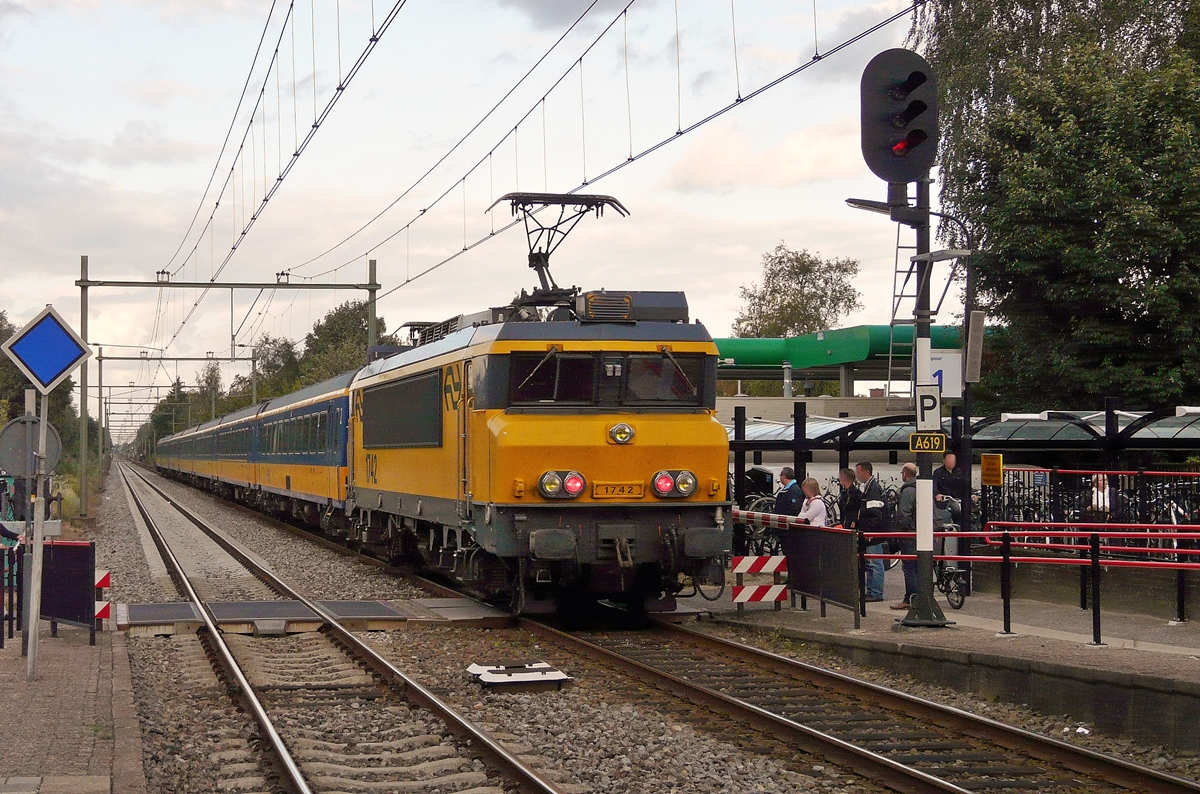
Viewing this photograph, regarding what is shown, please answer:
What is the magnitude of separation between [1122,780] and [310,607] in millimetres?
10011

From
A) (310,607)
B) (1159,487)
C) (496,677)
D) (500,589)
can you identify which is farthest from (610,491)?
(1159,487)

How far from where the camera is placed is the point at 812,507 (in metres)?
15.8

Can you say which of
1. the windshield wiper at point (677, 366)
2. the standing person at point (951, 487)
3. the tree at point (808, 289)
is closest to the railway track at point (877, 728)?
the windshield wiper at point (677, 366)

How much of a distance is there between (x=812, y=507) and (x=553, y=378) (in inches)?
153

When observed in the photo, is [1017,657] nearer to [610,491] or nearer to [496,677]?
[496,677]

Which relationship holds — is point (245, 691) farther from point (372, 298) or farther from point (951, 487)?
point (372, 298)

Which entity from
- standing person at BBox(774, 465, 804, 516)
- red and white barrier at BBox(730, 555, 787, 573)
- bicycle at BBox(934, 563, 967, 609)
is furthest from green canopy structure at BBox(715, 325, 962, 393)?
red and white barrier at BBox(730, 555, 787, 573)

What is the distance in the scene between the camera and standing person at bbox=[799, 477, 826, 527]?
1569 cm

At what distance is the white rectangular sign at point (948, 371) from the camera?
1280cm

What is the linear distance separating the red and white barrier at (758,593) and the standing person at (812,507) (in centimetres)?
119

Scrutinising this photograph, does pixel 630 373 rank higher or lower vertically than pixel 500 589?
higher

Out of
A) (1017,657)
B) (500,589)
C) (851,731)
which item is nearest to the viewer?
(851,731)

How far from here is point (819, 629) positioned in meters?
12.9

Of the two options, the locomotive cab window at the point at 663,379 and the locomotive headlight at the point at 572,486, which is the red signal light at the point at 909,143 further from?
the locomotive headlight at the point at 572,486
